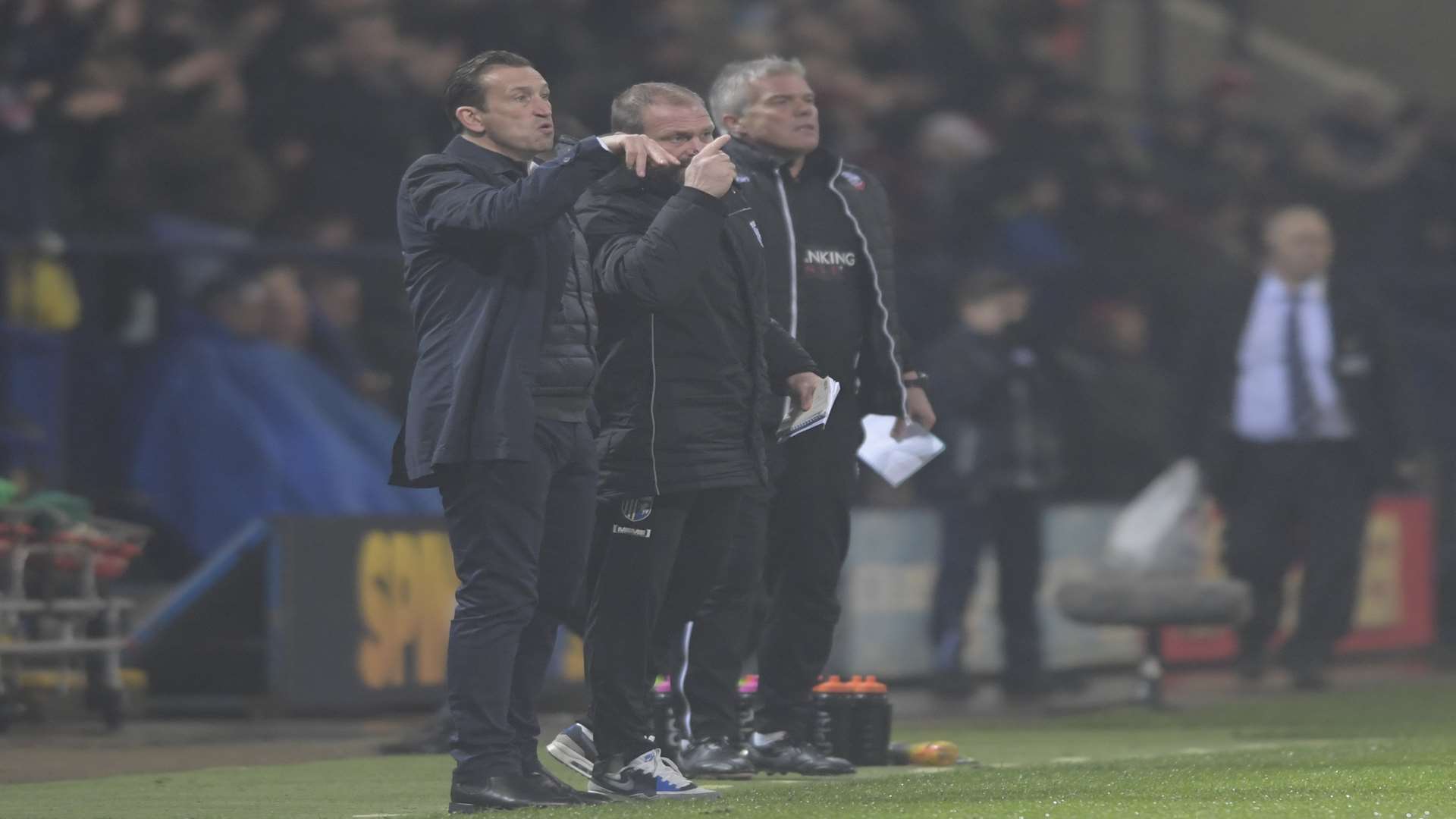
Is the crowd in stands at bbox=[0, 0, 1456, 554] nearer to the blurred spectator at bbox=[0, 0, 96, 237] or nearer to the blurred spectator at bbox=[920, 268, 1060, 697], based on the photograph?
the blurred spectator at bbox=[0, 0, 96, 237]

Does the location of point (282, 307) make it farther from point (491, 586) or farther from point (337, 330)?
point (491, 586)

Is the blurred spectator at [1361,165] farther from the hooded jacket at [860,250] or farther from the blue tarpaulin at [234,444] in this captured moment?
the hooded jacket at [860,250]

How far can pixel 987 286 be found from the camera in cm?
1327

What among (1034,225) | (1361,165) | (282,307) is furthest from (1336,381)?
(1361,165)

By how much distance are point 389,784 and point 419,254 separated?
2.03 meters

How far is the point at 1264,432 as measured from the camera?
13.4 metres

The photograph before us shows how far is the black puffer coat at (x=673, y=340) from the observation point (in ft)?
24.1

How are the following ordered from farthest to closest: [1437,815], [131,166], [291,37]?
[291,37], [131,166], [1437,815]

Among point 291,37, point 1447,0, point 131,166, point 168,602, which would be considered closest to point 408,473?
point 168,602

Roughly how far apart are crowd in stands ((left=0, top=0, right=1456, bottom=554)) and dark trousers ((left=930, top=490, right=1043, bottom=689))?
0.89m

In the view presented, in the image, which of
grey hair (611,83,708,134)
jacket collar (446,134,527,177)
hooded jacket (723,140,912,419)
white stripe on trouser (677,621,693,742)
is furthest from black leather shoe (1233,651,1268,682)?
jacket collar (446,134,527,177)

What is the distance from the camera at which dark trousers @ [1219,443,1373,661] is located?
13.3 metres

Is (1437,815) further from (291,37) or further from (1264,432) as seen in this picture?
(291,37)

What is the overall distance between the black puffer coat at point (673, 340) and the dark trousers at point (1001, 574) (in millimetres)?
5745
